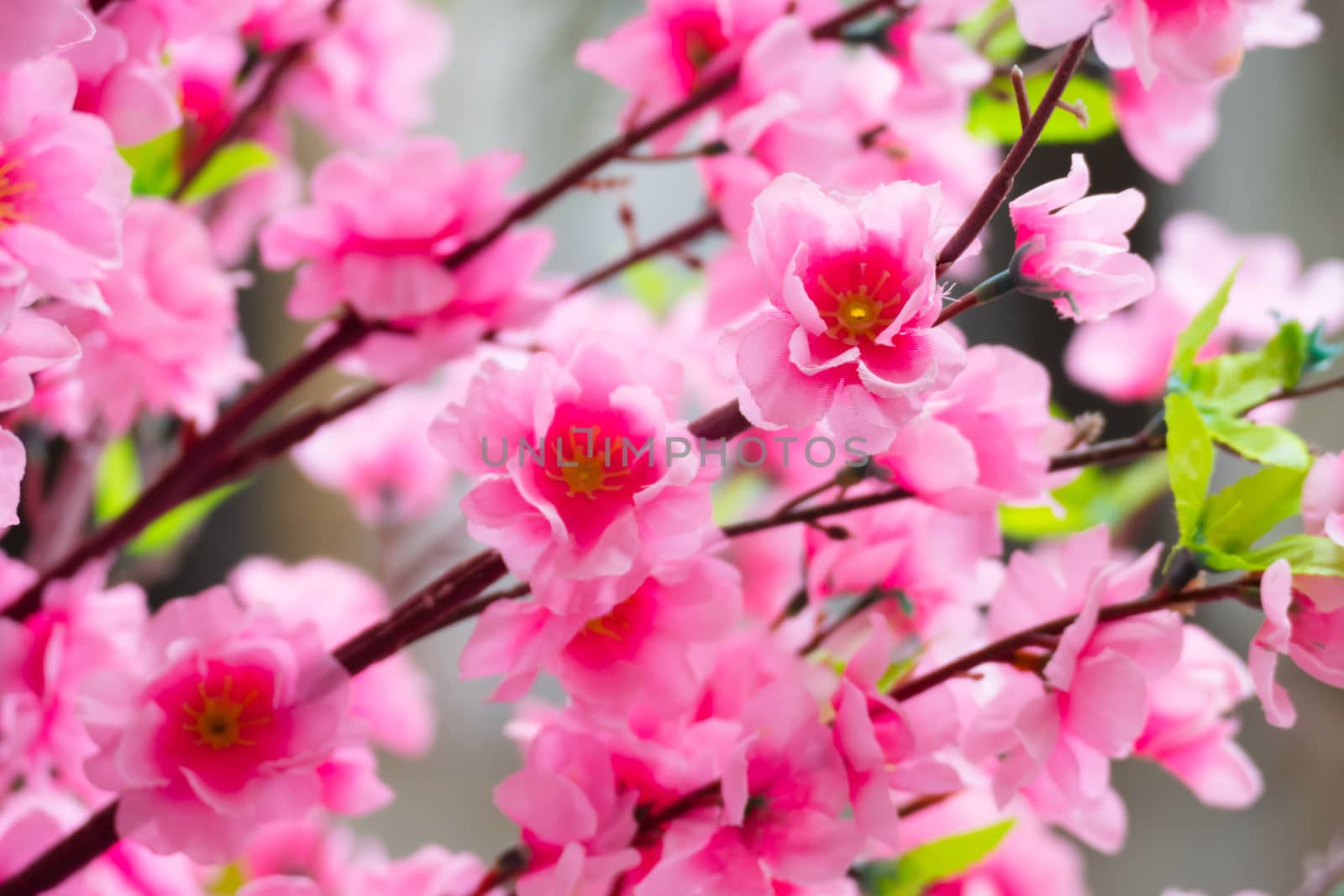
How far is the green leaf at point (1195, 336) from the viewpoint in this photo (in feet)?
0.99

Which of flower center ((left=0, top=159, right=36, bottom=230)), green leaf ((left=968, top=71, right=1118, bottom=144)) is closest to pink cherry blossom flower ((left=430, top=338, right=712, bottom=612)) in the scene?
flower center ((left=0, top=159, right=36, bottom=230))

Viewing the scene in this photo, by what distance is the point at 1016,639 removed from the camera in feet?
0.94

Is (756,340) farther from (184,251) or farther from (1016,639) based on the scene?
(184,251)

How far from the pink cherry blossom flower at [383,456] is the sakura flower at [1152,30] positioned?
17.1 inches

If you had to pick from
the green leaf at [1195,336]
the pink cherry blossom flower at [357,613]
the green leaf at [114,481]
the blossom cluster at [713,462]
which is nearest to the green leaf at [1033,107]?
the blossom cluster at [713,462]

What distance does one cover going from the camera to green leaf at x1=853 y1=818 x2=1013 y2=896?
13.9 inches

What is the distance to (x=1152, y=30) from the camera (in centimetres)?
26

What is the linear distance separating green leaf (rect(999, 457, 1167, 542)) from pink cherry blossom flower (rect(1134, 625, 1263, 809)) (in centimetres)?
9

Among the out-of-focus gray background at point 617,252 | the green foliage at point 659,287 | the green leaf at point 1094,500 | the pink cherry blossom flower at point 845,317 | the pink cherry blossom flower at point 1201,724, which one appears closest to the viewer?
the pink cherry blossom flower at point 845,317

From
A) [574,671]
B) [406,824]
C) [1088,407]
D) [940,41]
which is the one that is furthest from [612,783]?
[406,824]

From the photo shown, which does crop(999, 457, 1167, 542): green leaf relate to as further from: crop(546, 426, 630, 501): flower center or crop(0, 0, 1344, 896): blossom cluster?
crop(546, 426, 630, 501): flower center

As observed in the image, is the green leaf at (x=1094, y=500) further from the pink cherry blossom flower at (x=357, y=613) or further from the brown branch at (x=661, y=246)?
the pink cherry blossom flower at (x=357, y=613)

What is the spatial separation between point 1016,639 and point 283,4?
352 millimetres

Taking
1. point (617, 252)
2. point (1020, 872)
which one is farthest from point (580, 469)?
point (617, 252)
